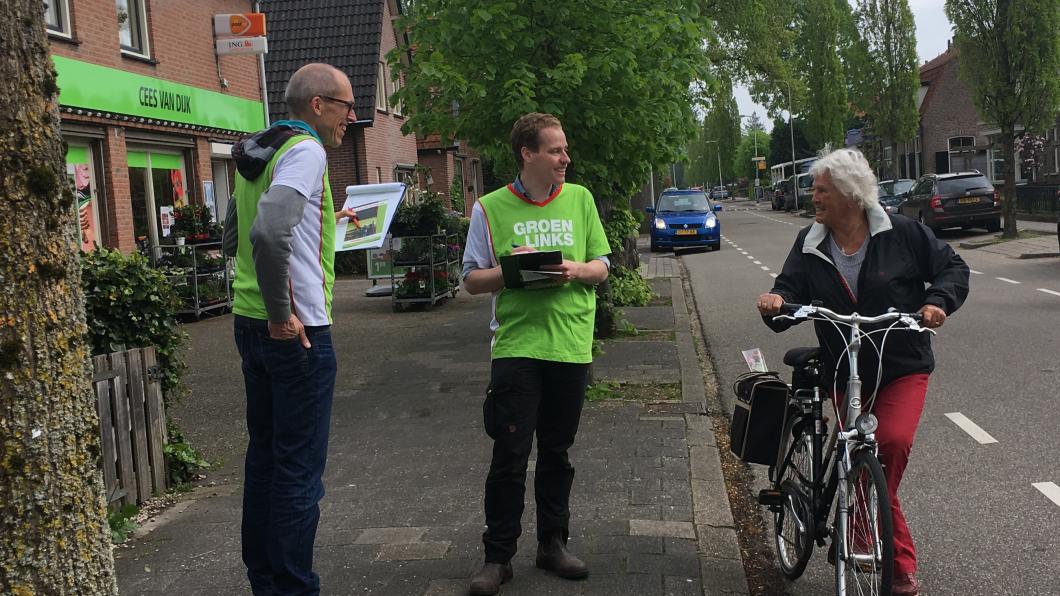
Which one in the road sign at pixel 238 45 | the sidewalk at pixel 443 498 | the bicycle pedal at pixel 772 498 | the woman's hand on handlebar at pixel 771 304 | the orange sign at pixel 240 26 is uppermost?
the orange sign at pixel 240 26

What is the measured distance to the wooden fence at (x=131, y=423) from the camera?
506 centimetres

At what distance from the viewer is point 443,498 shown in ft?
17.4

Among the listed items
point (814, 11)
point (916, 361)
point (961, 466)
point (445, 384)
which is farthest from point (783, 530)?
point (814, 11)

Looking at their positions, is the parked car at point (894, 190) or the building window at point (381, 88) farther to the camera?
the parked car at point (894, 190)

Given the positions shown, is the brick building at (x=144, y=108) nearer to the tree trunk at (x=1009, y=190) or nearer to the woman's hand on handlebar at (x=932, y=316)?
the woman's hand on handlebar at (x=932, y=316)

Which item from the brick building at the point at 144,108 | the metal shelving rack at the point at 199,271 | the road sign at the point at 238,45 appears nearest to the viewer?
the brick building at the point at 144,108

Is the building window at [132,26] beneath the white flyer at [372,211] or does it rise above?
above

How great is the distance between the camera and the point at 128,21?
1511 centimetres

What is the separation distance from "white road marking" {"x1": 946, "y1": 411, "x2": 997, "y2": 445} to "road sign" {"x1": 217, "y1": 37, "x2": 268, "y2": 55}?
13.5m

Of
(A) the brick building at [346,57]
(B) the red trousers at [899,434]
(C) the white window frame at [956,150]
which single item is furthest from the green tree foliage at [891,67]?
(B) the red trousers at [899,434]

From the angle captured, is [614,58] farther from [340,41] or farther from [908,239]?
[340,41]

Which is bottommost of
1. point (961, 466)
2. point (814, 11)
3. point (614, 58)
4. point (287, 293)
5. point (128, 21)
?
point (961, 466)

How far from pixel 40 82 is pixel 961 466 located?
5275mm

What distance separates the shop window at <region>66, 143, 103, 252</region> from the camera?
13531 mm
